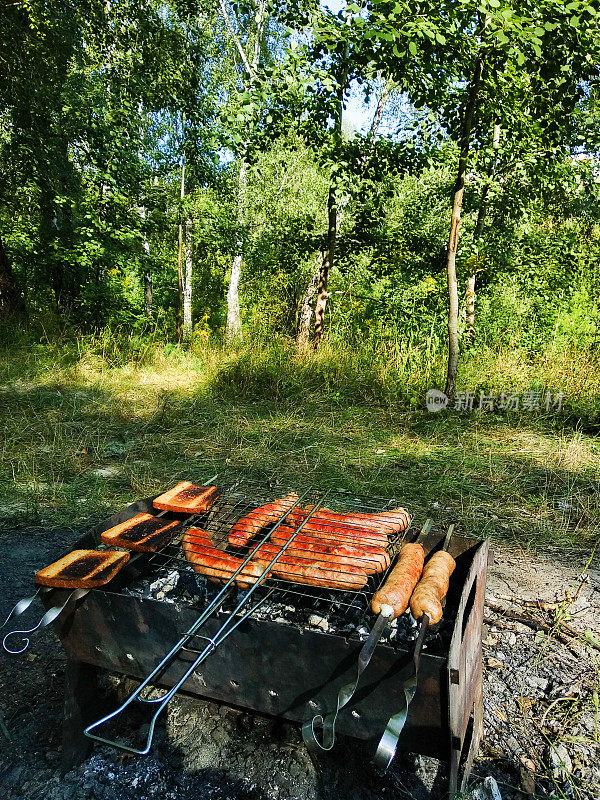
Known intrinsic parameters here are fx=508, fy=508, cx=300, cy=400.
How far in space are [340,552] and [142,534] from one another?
2.61ft

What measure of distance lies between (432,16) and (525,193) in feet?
9.24

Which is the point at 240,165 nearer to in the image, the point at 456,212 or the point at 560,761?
the point at 456,212

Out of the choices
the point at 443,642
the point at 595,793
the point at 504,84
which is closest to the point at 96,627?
the point at 443,642

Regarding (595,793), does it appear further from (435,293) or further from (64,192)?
(64,192)

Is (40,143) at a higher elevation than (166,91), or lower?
lower

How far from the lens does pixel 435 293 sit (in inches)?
298

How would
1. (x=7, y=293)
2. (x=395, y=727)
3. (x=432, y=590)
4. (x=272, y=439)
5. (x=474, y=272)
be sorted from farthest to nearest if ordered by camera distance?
(x=7, y=293) < (x=474, y=272) < (x=272, y=439) < (x=432, y=590) < (x=395, y=727)

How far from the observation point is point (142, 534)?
6.68ft

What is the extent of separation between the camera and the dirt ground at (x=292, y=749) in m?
1.80

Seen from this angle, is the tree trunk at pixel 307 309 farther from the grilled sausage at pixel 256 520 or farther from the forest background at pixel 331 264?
the grilled sausage at pixel 256 520

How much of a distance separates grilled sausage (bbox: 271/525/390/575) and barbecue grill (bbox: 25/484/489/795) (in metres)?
0.10

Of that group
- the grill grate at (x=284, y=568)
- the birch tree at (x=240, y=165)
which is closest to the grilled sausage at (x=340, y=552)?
the grill grate at (x=284, y=568)

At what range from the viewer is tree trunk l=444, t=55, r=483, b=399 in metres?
5.13

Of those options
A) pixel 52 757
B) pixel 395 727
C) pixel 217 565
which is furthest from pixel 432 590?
pixel 52 757
